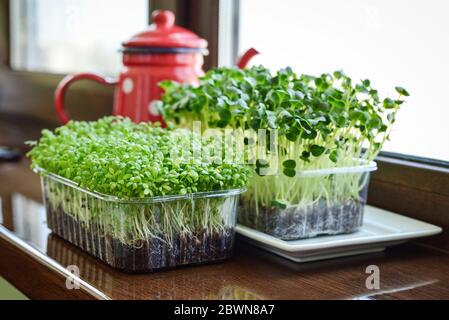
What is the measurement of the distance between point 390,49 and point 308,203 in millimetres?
309

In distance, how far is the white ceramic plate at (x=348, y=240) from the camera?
31.5 inches

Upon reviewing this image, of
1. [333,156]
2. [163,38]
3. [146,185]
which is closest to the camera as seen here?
[146,185]

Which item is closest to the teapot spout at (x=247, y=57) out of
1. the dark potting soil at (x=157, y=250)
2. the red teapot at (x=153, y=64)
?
the red teapot at (x=153, y=64)

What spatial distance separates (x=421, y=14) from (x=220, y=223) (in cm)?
42

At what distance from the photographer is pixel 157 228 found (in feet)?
2.46

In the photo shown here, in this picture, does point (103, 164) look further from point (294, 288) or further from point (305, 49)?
point (305, 49)

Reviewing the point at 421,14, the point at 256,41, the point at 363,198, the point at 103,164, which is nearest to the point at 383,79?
the point at 421,14

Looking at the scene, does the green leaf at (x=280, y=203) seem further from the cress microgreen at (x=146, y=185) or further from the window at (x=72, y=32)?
the window at (x=72, y=32)

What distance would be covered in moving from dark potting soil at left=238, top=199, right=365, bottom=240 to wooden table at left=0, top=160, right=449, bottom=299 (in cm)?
4

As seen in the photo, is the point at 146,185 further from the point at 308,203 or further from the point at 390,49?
the point at 390,49

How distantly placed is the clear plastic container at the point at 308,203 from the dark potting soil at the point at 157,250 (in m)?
0.06

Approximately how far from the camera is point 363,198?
89 cm

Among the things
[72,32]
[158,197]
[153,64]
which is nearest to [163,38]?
[153,64]

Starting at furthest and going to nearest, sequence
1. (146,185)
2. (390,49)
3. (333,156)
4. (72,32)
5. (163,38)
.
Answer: (72,32), (163,38), (390,49), (333,156), (146,185)
